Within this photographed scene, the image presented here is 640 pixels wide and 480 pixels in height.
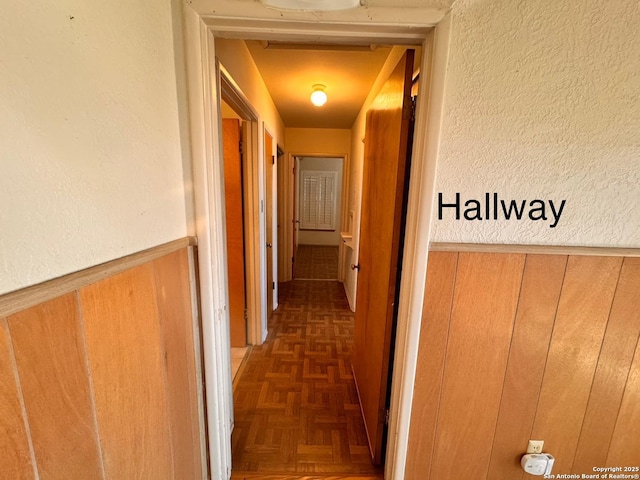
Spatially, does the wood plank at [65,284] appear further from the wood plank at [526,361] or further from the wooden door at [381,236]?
the wood plank at [526,361]

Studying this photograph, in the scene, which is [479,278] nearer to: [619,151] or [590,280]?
[590,280]

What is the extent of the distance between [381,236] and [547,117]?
2.49 ft

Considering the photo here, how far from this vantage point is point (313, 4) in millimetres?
791

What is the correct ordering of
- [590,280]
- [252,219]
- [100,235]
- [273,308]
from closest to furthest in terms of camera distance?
[100,235] → [590,280] → [252,219] → [273,308]

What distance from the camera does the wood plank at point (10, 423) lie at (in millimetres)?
399

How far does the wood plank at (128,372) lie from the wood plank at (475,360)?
41.6 inches

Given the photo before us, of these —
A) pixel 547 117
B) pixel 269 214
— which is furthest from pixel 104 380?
pixel 269 214

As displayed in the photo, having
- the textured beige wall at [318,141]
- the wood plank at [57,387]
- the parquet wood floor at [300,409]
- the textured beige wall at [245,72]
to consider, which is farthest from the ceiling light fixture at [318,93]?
the wood plank at [57,387]

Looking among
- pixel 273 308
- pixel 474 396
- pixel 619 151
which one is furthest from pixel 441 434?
pixel 273 308

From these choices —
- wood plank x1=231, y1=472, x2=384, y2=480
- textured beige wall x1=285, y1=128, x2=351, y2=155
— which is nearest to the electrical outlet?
wood plank x1=231, y1=472, x2=384, y2=480

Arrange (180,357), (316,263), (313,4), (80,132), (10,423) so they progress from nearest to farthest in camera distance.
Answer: (10,423) → (80,132) → (313,4) → (180,357) → (316,263)

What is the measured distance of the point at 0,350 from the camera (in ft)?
1.30

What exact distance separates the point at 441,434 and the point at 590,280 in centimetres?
86

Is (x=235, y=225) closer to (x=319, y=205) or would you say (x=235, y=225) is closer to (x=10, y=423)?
(x=10, y=423)
